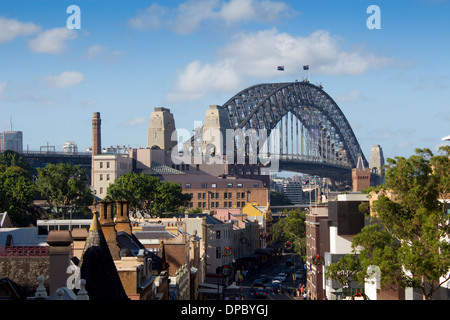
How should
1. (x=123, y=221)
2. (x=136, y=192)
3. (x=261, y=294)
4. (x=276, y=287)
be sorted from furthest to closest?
(x=136, y=192)
(x=276, y=287)
(x=261, y=294)
(x=123, y=221)

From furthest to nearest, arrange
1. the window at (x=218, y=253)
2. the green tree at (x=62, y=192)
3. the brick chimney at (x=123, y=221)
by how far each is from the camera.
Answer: the green tree at (x=62, y=192) → the window at (x=218, y=253) → the brick chimney at (x=123, y=221)

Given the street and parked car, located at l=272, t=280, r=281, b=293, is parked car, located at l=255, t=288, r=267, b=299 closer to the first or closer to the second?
the street

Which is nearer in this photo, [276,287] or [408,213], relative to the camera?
[408,213]

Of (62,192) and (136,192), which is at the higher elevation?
(62,192)

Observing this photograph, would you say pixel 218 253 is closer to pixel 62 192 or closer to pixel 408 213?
pixel 62 192

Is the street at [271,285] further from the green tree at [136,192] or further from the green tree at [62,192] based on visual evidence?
the green tree at [62,192]

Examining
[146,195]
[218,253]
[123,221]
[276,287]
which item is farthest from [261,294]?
[146,195]

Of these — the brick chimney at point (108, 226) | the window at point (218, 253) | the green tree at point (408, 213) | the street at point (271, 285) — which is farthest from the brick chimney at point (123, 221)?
the window at point (218, 253)

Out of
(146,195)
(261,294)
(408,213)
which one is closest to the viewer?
(408,213)

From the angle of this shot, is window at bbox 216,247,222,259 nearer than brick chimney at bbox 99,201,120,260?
No

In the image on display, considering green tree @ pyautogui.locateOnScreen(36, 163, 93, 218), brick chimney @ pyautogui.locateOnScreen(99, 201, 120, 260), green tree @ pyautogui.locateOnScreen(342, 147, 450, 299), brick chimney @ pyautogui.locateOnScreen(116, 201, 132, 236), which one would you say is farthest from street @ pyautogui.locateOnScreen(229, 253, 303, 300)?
green tree @ pyautogui.locateOnScreen(342, 147, 450, 299)
